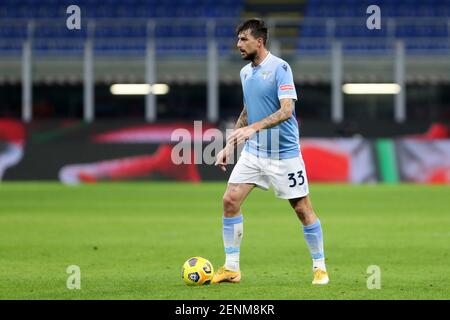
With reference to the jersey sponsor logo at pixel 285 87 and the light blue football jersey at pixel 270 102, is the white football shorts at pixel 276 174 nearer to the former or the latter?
the light blue football jersey at pixel 270 102

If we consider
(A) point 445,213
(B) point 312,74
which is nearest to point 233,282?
(A) point 445,213

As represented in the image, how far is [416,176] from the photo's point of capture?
25.5 metres

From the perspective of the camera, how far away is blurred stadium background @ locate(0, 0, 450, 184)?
2597 cm

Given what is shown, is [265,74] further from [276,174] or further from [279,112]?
[276,174]

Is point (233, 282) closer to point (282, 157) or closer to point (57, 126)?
point (282, 157)

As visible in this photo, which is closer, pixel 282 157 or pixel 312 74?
pixel 282 157

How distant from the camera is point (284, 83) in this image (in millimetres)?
8961

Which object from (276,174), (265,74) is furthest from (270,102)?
(276,174)

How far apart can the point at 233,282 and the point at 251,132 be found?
4.71ft

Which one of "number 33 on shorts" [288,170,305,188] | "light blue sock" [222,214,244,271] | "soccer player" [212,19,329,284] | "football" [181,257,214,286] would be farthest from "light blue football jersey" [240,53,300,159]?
"football" [181,257,214,286]

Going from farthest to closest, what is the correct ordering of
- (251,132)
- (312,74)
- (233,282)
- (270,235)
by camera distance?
(312,74) < (270,235) < (233,282) < (251,132)

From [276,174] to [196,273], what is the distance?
1096 millimetres

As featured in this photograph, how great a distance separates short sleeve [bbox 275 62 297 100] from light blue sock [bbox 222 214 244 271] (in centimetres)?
119

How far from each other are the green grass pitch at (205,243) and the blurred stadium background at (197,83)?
2.46 m
